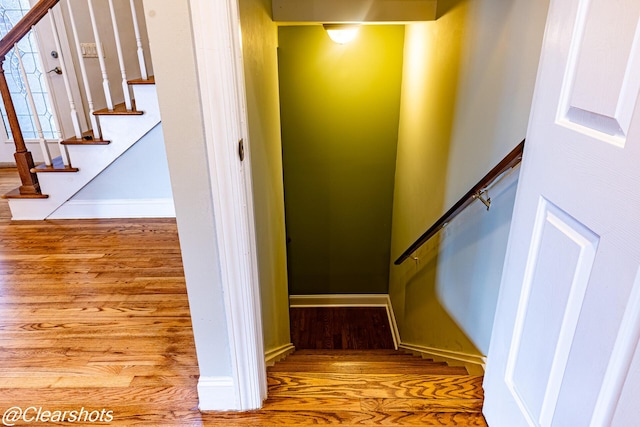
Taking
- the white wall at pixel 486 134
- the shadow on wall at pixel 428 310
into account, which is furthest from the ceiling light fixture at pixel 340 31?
the shadow on wall at pixel 428 310

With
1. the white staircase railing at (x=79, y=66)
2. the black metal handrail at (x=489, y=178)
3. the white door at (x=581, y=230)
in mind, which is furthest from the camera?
the white staircase railing at (x=79, y=66)

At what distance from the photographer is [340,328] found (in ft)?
12.1

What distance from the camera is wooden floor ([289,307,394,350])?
3.45 m

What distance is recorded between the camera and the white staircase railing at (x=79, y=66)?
2631 mm

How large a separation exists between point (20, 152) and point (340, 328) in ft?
9.65

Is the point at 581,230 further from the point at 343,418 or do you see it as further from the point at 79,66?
the point at 79,66

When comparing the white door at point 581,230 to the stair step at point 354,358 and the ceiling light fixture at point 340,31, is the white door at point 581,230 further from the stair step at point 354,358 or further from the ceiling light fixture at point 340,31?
the ceiling light fixture at point 340,31

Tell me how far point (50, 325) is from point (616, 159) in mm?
2235

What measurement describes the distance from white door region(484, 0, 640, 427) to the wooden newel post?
3165mm

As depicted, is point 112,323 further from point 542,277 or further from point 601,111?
point 601,111

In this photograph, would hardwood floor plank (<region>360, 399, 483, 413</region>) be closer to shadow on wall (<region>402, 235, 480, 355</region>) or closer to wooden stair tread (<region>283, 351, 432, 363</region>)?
shadow on wall (<region>402, 235, 480, 355</region>)

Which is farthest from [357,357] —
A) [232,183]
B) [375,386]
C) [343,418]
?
[232,183]

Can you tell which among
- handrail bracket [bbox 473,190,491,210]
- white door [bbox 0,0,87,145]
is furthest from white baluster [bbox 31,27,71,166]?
handrail bracket [bbox 473,190,491,210]

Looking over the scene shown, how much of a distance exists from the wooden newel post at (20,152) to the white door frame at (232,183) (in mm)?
2449
